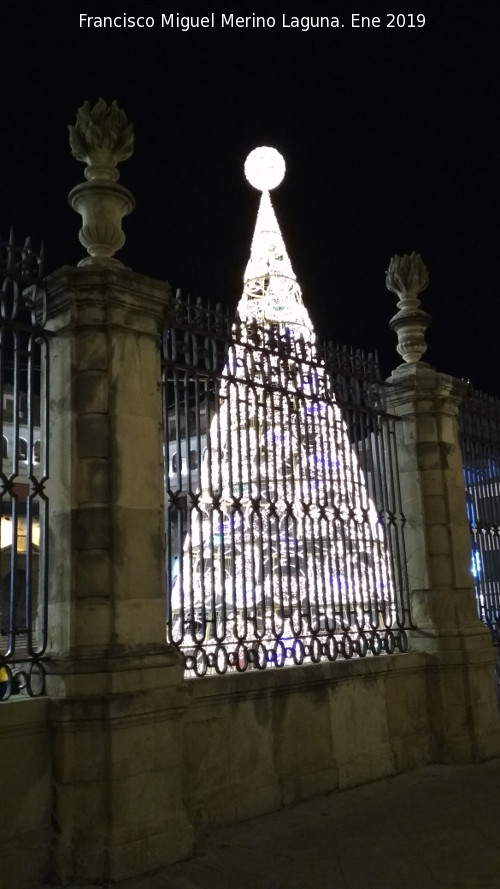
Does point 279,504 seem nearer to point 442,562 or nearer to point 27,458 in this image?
point 442,562

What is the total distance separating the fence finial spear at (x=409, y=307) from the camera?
823 cm

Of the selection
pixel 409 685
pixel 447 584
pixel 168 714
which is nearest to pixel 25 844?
pixel 168 714

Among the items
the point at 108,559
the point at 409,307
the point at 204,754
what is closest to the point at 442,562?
the point at 409,307

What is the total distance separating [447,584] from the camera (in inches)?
297

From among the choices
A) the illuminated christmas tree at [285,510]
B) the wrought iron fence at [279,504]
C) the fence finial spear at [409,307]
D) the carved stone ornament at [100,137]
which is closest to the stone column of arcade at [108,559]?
the carved stone ornament at [100,137]

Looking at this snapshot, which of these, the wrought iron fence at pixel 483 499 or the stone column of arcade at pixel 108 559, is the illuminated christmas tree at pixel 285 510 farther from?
the wrought iron fence at pixel 483 499

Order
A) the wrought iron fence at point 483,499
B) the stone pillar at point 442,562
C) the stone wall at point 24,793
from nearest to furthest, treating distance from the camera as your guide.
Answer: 1. the stone wall at point 24,793
2. the stone pillar at point 442,562
3. the wrought iron fence at point 483,499

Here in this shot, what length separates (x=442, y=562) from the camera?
7.61 meters

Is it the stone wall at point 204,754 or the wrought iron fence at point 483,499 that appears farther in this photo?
the wrought iron fence at point 483,499

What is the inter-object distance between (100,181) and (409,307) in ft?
13.4

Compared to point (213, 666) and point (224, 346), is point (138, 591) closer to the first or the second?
point (213, 666)

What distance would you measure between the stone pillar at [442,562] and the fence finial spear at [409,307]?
23 millimetres

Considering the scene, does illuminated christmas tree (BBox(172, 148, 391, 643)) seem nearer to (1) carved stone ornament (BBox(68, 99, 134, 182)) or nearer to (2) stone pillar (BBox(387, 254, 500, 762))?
(2) stone pillar (BBox(387, 254, 500, 762))

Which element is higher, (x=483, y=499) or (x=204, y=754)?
(x=483, y=499)
